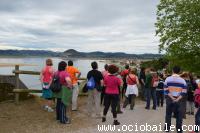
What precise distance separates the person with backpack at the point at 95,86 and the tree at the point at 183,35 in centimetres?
2663

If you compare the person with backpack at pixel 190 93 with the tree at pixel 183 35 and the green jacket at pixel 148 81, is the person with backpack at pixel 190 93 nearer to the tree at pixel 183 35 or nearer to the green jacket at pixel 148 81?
the green jacket at pixel 148 81

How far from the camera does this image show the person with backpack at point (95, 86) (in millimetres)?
12547

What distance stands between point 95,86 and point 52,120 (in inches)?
68.0

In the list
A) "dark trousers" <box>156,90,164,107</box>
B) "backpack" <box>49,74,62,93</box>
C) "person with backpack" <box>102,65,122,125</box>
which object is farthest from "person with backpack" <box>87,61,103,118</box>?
"dark trousers" <box>156,90,164,107</box>

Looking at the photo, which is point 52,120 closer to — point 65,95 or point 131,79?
point 65,95

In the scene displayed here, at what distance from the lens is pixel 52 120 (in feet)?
39.5

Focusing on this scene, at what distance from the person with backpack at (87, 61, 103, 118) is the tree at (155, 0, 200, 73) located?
87.4 ft

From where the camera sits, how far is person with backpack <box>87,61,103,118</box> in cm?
1255

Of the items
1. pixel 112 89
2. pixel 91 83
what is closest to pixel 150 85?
pixel 91 83

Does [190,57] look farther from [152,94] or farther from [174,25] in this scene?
[152,94]

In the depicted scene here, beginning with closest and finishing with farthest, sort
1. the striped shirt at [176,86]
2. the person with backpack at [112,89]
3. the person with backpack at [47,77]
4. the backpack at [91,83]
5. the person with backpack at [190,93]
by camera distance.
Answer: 1. the striped shirt at [176,86]
2. the person with backpack at [112,89]
3. the backpack at [91,83]
4. the person with backpack at [47,77]
5. the person with backpack at [190,93]

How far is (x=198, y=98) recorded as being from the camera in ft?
34.6

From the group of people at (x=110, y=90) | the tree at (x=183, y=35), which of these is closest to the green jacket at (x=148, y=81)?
the group of people at (x=110, y=90)

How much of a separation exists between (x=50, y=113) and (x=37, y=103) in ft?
5.62
